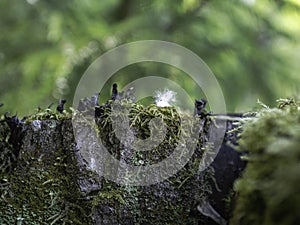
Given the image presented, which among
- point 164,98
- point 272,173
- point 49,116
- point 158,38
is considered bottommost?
point 272,173

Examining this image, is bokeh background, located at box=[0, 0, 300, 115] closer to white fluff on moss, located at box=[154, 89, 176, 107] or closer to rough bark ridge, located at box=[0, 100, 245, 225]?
white fluff on moss, located at box=[154, 89, 176, 107]

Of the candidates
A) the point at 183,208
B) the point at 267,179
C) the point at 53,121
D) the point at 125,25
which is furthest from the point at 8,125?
the point at 125,25

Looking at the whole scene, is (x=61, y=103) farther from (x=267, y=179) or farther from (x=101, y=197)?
(x=267, y=179)

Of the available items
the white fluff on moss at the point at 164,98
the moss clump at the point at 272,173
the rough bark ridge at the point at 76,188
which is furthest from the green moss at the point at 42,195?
the moss clump at the point at 272,173

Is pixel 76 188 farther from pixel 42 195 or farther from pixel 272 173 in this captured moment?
pixel 272 173

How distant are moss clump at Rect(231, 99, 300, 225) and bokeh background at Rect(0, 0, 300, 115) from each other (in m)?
2.18

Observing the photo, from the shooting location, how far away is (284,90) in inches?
113

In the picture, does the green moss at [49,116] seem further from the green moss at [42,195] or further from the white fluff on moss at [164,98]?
the white fluff on moss at [164,98]

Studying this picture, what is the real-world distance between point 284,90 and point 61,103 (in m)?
2.35

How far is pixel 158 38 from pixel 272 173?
235 cm

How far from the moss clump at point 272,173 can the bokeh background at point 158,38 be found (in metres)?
2.18

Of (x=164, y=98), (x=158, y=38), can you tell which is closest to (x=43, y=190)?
(x=164, y=98)

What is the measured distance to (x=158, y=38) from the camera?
9.02 ft

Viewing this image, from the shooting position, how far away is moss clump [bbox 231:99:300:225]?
0.44 meters
